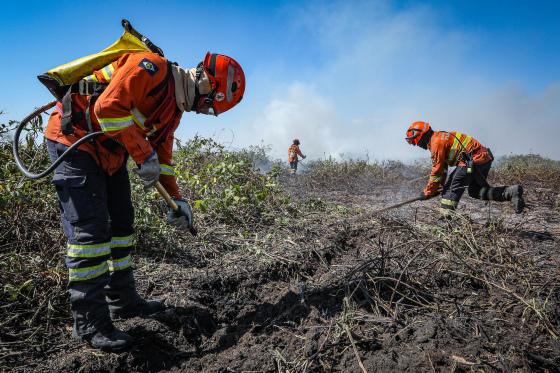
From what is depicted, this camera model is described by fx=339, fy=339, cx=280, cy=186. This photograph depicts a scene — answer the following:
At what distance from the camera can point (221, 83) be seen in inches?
96.4

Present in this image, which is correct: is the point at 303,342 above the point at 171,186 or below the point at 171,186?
below

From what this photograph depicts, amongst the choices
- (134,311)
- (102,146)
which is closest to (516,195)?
(134,311)

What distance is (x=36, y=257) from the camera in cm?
278

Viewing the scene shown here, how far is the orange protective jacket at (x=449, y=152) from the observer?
5.34 meters

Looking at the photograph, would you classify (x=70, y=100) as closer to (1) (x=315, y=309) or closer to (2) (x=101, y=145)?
(2) (x=101, y=145)

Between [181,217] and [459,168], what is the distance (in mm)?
4566

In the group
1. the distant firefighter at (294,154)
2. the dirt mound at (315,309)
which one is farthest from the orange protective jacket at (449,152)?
the distant firefighter at (294,154)

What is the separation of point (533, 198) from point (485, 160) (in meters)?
2.92

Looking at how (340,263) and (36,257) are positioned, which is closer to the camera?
(36,257)

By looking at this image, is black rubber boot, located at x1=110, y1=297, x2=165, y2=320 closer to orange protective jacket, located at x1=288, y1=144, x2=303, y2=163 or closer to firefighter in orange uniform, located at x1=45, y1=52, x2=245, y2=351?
firefighter in orange uniform, located at x1=45, y1=52, x2=245, y2=351

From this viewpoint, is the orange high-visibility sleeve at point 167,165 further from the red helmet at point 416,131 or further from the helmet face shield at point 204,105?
the red helmet at point 416,131

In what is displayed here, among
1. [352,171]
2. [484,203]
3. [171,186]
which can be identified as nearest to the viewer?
[171,186]

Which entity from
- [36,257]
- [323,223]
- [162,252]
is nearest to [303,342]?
[162,252]

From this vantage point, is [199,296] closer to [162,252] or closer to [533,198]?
[162,252]
